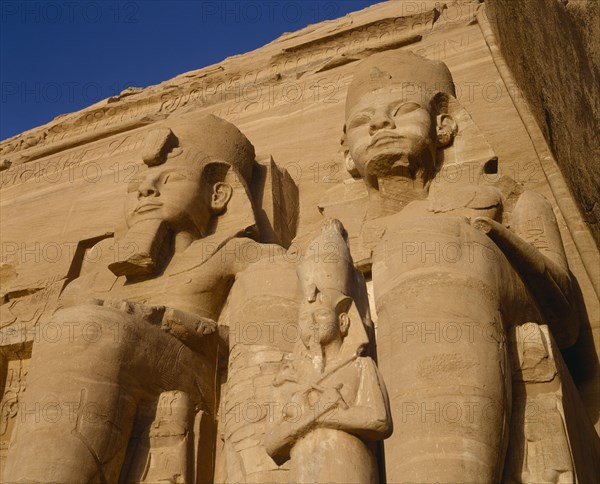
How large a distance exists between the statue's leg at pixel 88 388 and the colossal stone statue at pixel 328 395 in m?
0.90

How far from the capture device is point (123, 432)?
126 inches

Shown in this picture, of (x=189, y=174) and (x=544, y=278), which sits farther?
(x=189, y=174)

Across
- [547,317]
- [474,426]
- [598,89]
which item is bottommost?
[474,426]

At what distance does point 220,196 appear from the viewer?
470 centimetres

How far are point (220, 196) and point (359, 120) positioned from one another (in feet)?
3.00

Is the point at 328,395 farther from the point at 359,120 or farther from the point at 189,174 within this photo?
the point at 189,174

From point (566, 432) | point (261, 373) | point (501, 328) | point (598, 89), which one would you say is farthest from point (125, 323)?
point (598, 89)

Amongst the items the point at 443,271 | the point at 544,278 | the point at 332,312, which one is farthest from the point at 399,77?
the point at 332,312

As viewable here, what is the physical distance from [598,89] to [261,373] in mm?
1477

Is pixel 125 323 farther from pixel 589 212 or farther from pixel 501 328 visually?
pixel 589 212

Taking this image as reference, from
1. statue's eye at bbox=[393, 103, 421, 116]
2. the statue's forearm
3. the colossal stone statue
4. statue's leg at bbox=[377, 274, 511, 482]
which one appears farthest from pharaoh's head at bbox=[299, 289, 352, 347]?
statue's eye at bbox=[393, 103, 421, 116]

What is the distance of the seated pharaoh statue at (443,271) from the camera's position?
8.14 feet

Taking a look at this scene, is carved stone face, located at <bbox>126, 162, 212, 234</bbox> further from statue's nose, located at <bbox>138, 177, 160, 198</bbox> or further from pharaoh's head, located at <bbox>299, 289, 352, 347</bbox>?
pharaoh's head, located at <bbox>299, 289, 352, 347</bbox>

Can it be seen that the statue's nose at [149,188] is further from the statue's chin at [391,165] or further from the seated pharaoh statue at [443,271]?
the statue's chin at [391,165]
